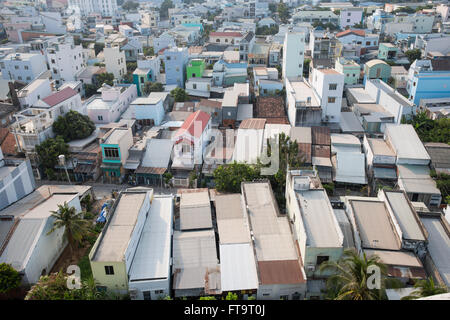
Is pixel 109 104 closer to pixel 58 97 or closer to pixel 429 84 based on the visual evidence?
pixel 58 97

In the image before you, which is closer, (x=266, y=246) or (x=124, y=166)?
(x=266, y=246)

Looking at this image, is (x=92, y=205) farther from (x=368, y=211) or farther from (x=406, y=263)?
(x=406, y=263)

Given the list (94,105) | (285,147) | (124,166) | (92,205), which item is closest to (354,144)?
(285,147)

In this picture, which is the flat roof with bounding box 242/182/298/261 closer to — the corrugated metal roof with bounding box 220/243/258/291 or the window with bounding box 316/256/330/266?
the corrugated metal roof with bounding box 220/243/258/291

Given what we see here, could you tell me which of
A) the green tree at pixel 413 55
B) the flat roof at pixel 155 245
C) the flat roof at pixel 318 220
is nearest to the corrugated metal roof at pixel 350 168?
the flat roof at pixel 318 220

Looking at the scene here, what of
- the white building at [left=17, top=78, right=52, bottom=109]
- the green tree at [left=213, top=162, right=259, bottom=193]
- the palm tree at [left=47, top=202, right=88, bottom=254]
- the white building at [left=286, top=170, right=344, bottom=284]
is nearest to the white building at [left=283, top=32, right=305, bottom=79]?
the green tree at [left=213, top=162, right=259, bottom=193]

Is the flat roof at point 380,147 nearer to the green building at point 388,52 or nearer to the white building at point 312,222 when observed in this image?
the white building at point 312,222
